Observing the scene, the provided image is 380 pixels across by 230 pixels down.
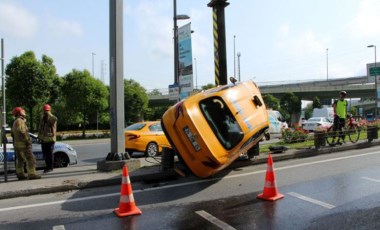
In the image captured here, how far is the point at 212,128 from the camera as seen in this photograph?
7672 mm

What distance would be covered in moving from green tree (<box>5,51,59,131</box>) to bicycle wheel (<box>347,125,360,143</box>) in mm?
25030

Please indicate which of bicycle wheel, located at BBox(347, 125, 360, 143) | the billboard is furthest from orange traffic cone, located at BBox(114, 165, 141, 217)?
bicycle wheel, located at BBox(347, 125, 360, 143)

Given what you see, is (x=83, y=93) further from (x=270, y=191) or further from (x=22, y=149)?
(x=270, y=191)

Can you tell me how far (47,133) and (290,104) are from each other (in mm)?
64385

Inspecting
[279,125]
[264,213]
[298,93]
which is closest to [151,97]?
[298,93]

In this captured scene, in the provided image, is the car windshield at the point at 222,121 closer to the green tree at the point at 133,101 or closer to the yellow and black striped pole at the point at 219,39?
the yellow and black striped pole at the point at 219,39

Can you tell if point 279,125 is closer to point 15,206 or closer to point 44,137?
point 44,137

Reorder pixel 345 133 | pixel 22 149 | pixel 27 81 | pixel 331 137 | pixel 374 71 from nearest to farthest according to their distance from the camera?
pixel 22 149 < pixel 331 137 < pixel 345 133 < pixel 27 81 < pixel 374 71

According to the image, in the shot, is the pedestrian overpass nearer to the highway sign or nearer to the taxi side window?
the highway sign

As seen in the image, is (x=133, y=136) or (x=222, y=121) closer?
(x=222, y=121)

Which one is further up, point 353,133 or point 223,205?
point 353,133

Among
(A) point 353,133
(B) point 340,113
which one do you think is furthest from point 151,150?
(A) point 353,133

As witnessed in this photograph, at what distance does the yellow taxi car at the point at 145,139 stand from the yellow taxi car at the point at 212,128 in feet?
20.6

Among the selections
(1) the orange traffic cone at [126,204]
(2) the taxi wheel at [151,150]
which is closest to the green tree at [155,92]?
(2) the taxi wheel at [151,150]
